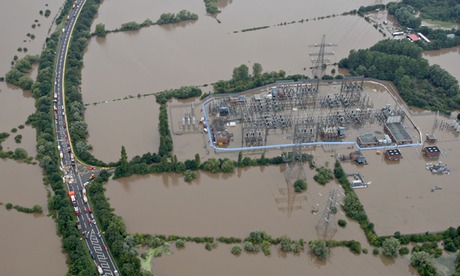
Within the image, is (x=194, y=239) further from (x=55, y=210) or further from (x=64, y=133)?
(x=64, y=133)

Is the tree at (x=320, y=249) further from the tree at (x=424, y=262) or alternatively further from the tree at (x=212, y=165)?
the tree at (x=212, y=165)

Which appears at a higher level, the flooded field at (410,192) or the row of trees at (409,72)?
the row of trees at (409,72)

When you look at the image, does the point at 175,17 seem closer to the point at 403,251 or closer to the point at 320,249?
the point at 320,249

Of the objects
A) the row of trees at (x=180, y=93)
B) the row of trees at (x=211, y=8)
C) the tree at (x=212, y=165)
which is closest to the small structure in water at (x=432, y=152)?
the tree at (x=212, y=165)

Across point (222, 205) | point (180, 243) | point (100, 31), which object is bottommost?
point (180, 243)

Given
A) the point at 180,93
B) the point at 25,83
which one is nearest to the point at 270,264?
the point at 180,93

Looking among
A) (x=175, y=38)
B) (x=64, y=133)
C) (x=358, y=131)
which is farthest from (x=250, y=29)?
(x=64, y=133)
